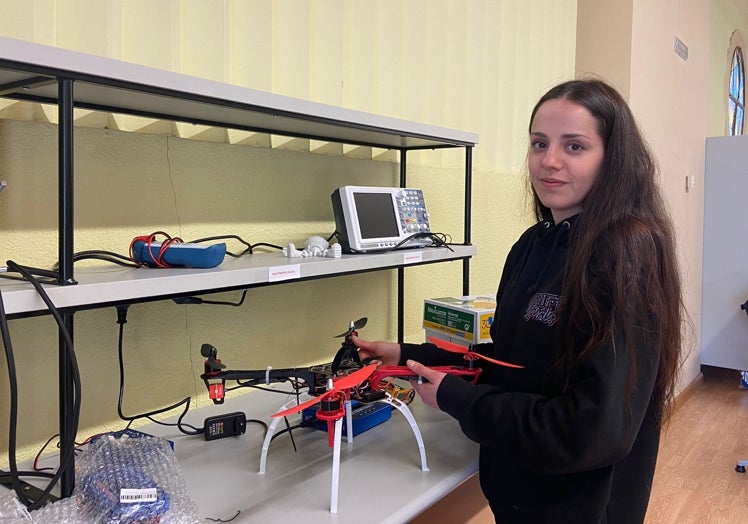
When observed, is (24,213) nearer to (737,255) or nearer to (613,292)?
(613,292)

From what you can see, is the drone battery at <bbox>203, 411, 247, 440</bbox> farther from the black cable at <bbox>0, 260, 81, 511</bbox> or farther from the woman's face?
the woman's face

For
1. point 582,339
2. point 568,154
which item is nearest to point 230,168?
point 568,154

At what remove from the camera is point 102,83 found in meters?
0.89

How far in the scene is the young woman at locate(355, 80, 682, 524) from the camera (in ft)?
3.22

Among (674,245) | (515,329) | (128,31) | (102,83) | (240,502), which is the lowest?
(240,502)

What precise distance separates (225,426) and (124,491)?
1.44 feet

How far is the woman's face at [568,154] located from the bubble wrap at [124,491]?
83 cm

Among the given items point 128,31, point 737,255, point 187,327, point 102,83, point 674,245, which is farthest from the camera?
point 737,255

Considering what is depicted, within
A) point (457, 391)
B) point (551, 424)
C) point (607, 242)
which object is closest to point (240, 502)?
point (457, 391)

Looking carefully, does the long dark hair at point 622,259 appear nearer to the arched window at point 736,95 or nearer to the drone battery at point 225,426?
the drone battery at point 225,426

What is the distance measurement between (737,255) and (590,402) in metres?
3.95

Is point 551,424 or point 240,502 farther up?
point 551,424

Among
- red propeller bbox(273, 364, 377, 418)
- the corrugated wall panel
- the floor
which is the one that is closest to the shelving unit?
the corrugated wall panel

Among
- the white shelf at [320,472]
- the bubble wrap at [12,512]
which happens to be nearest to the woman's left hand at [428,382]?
the white shelf at [320,472]
